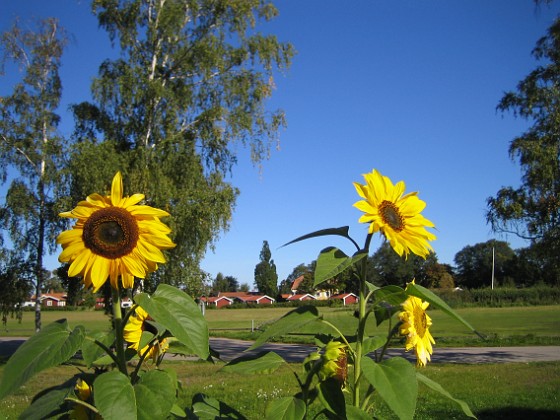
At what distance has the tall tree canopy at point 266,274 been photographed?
278 ft

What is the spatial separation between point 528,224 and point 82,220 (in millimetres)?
13155

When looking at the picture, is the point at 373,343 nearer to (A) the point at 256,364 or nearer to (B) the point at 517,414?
(A) the point at 256,364

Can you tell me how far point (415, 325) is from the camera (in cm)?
130

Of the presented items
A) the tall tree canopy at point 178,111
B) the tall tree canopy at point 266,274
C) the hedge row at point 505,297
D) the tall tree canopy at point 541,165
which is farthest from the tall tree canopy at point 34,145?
the tall tree canopy at point 266,274

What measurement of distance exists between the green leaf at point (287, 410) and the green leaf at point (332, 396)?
5 centimetres

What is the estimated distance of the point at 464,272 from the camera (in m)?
84.9

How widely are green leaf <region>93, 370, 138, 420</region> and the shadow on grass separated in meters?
6.11

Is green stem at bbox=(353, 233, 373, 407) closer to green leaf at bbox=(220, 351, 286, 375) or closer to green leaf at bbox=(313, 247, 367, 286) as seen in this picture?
green leaf at bbox=(313, 247, 367, 286)

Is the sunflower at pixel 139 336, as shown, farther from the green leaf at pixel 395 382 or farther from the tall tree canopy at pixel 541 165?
the tall tree canopy at pixel 541 165

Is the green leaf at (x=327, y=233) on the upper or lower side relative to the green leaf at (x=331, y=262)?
upper

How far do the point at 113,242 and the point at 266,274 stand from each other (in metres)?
88.4

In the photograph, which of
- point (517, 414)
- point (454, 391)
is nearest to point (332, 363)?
point (517, 414)

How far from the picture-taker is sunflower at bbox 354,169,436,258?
1223mm

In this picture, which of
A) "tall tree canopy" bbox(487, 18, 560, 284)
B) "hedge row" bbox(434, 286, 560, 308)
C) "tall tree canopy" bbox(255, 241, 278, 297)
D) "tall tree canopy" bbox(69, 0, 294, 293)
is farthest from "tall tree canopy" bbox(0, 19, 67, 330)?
"tall tree canopy" bbox(255, 241, 278, 297)
